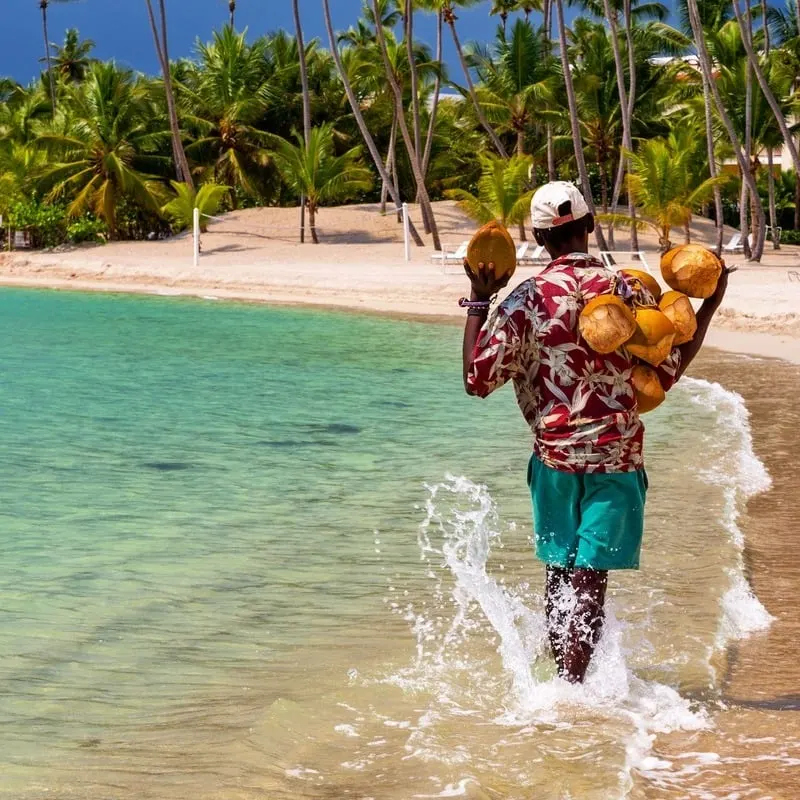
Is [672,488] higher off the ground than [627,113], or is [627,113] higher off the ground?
[627,113]

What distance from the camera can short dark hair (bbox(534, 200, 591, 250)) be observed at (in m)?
3.33

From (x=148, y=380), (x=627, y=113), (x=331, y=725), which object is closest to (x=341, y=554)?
(x=331, y=725)

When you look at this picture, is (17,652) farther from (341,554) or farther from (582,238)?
(582,238)

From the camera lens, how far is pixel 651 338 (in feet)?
10.7

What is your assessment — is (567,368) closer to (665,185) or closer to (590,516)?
(590,516)

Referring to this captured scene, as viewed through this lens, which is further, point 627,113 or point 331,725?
point 627,113

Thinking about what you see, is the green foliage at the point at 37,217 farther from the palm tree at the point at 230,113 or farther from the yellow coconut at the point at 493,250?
the yellow coconut at the point at 493,250

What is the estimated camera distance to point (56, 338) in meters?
17.7

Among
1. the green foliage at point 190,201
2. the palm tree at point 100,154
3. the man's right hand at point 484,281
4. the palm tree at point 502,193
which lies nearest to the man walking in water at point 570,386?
the man's right hand at point 484,281

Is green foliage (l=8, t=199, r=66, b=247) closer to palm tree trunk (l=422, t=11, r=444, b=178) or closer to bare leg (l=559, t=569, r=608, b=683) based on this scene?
palm tree trunk (l=422, t=11, r=444, b=178)

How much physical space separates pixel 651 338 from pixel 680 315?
5.9 inches

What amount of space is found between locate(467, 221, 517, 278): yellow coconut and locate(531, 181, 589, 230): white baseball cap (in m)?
0.19

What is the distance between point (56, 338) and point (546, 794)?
1576 centimetres

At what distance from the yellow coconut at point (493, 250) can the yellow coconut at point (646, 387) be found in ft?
1.55
